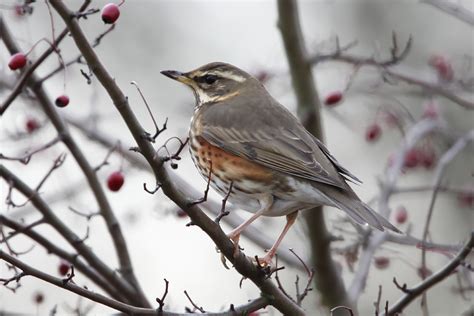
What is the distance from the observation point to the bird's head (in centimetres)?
572

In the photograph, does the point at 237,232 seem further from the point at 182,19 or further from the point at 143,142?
the point at 182,19

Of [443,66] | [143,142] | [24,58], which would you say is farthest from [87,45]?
[443,66]

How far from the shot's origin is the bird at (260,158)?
4.83 meters

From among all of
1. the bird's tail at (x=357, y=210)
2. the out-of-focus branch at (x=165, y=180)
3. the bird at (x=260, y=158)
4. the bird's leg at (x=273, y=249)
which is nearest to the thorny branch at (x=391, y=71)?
the bird at (x=260, y=158)

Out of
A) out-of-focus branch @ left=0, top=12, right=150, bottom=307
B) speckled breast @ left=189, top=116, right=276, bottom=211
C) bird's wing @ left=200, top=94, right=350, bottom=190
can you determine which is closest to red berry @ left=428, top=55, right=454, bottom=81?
bird's wing @ left=200, top=94, right=350, bottom=190

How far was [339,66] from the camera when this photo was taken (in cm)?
657

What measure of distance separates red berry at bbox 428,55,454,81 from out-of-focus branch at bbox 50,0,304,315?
3.11m

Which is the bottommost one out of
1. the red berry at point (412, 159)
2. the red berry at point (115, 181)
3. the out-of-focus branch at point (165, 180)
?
the out-of-focus branch at point (165, 180)

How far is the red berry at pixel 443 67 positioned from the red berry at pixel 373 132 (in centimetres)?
66

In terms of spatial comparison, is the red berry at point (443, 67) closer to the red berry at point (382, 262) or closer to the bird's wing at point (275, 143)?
the red berry at point (382, 262)

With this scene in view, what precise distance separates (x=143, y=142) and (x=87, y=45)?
0.46m

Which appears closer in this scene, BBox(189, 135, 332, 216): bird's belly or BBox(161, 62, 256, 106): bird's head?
BBox(189, 135, 332, 216): bird's belly

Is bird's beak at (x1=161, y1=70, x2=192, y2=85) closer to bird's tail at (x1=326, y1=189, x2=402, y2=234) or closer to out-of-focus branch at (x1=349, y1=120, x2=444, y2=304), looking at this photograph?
bird's tail at (x1=326, y1=189, x2=402, y2=234)

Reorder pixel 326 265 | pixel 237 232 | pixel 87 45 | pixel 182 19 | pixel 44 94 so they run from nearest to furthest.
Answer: pixel 87 45
pixel 237 232
pixel 44 94
pixel 326 265
pixel 182 19
